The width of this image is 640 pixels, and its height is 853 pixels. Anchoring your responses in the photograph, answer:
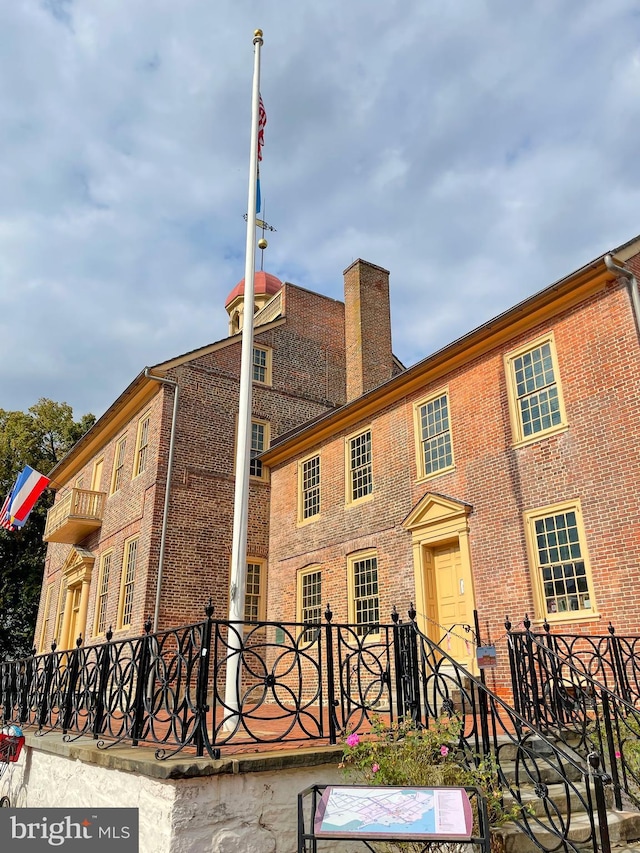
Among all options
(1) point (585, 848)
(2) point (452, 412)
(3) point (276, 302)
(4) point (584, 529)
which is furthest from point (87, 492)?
(1) point (585, 848)

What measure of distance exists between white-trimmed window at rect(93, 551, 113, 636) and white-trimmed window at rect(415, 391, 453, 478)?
10371 millimetres

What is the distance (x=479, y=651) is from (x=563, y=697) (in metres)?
0.98

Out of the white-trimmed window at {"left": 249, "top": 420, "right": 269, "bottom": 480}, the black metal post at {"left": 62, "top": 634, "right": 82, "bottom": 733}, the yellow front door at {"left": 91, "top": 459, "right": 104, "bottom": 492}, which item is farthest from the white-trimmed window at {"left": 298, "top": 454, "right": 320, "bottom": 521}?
the black metal post at {"left": 62, "top": 634, "right": 82, "bottom": 733}

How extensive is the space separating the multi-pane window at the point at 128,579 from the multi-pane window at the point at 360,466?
613 cm

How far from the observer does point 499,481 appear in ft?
37.5

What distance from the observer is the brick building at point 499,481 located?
9.70 m

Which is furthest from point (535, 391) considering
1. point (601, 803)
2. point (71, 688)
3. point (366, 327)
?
point (366, 327)

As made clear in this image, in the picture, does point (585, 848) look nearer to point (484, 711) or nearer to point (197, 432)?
point (484, 711)

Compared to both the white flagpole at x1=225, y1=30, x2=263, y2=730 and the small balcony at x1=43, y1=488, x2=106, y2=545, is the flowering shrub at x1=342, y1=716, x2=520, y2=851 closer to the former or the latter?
the white flagpole at x1=225, y1=30, x2=263, y2=730

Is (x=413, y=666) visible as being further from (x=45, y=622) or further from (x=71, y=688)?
(x=45, y=622)

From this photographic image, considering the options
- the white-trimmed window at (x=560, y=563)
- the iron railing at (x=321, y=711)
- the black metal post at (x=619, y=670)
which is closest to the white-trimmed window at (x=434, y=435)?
the white-trimmed window at (x=560, y=563)

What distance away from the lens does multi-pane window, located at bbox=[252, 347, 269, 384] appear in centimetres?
1980

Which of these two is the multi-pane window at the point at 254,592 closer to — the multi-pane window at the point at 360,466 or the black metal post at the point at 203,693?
the multi-pane window at the point at 360,466

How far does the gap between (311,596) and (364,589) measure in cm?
229
